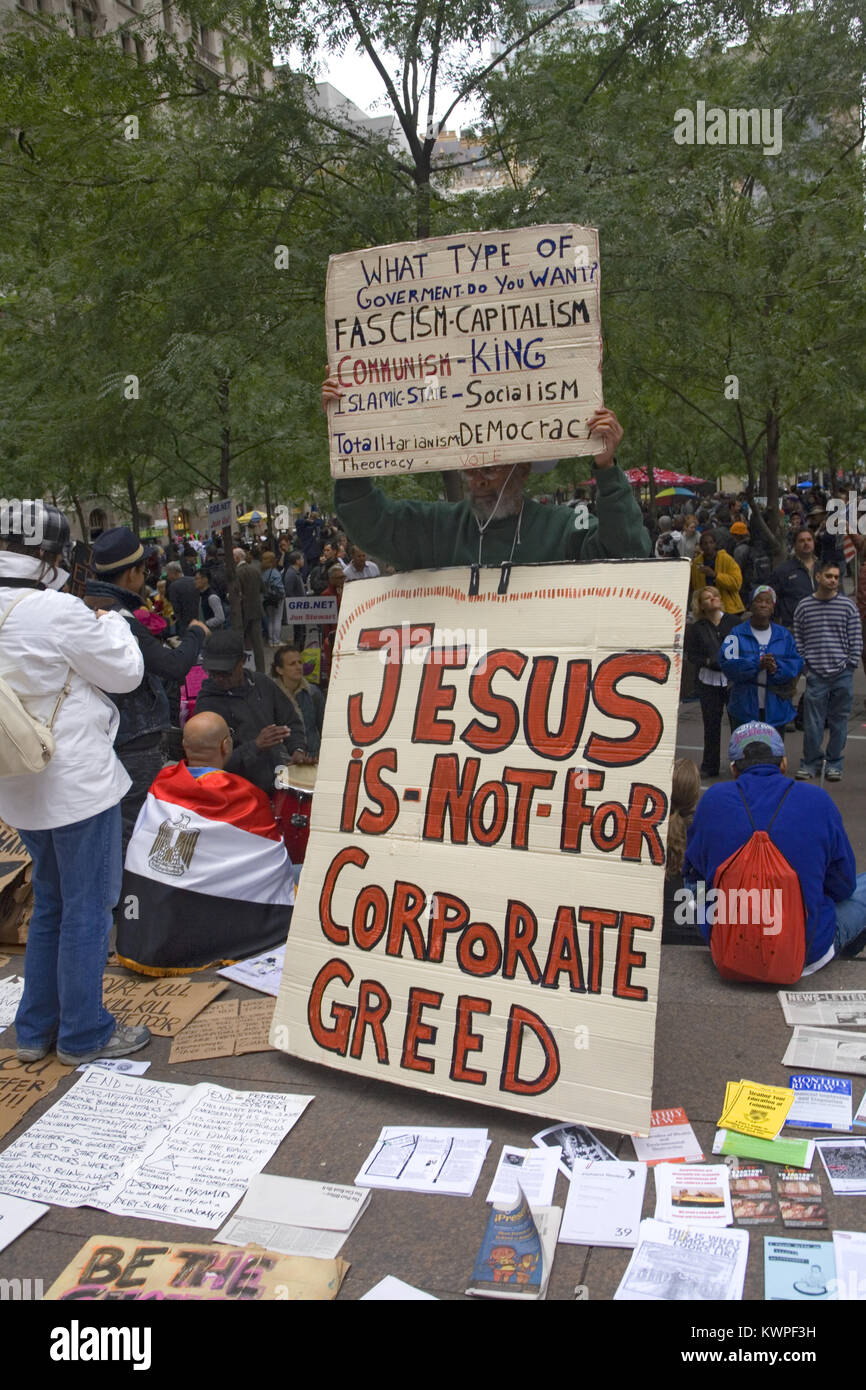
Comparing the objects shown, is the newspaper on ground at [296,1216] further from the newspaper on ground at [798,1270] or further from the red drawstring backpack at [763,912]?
the red drawstring backpack at [763,912]

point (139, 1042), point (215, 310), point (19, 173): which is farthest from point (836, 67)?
point (139, 1042)

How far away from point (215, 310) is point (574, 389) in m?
5.95

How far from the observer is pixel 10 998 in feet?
14.4

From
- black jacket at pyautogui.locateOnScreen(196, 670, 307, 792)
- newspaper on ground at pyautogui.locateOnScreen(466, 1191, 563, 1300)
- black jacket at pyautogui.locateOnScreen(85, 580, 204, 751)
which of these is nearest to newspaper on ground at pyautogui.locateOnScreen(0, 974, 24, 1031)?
black jacket at pyautogui.locateOnScreen(85, 580, 204, 751)

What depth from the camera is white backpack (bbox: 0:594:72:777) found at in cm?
327

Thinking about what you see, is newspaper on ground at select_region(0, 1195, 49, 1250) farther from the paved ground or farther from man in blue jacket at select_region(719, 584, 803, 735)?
man in blue jacket at select_region(719, 584, 803, 735)

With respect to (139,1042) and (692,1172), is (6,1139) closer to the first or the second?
(139,1042)

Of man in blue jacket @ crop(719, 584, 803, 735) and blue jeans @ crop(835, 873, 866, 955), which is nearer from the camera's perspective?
blue jeans @ crop(835, 873, 866, 955)

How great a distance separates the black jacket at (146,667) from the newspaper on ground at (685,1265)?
2849 millimetres

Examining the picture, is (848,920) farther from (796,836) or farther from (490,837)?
(490,837)

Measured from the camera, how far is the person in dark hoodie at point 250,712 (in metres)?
5.56

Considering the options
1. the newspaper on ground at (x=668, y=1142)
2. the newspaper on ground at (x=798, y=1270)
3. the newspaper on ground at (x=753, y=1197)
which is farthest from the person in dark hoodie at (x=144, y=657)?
the newspaper on ground at (x=798, y=1270)

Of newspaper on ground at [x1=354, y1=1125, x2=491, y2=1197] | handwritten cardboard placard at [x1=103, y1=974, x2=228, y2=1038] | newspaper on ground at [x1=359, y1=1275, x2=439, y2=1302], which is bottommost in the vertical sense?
newspaper on ground at [x1=359, y1=1275, x2=439, y2=1302]

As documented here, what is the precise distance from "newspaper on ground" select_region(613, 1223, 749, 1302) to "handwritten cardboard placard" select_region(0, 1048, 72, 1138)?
1.92 meters
